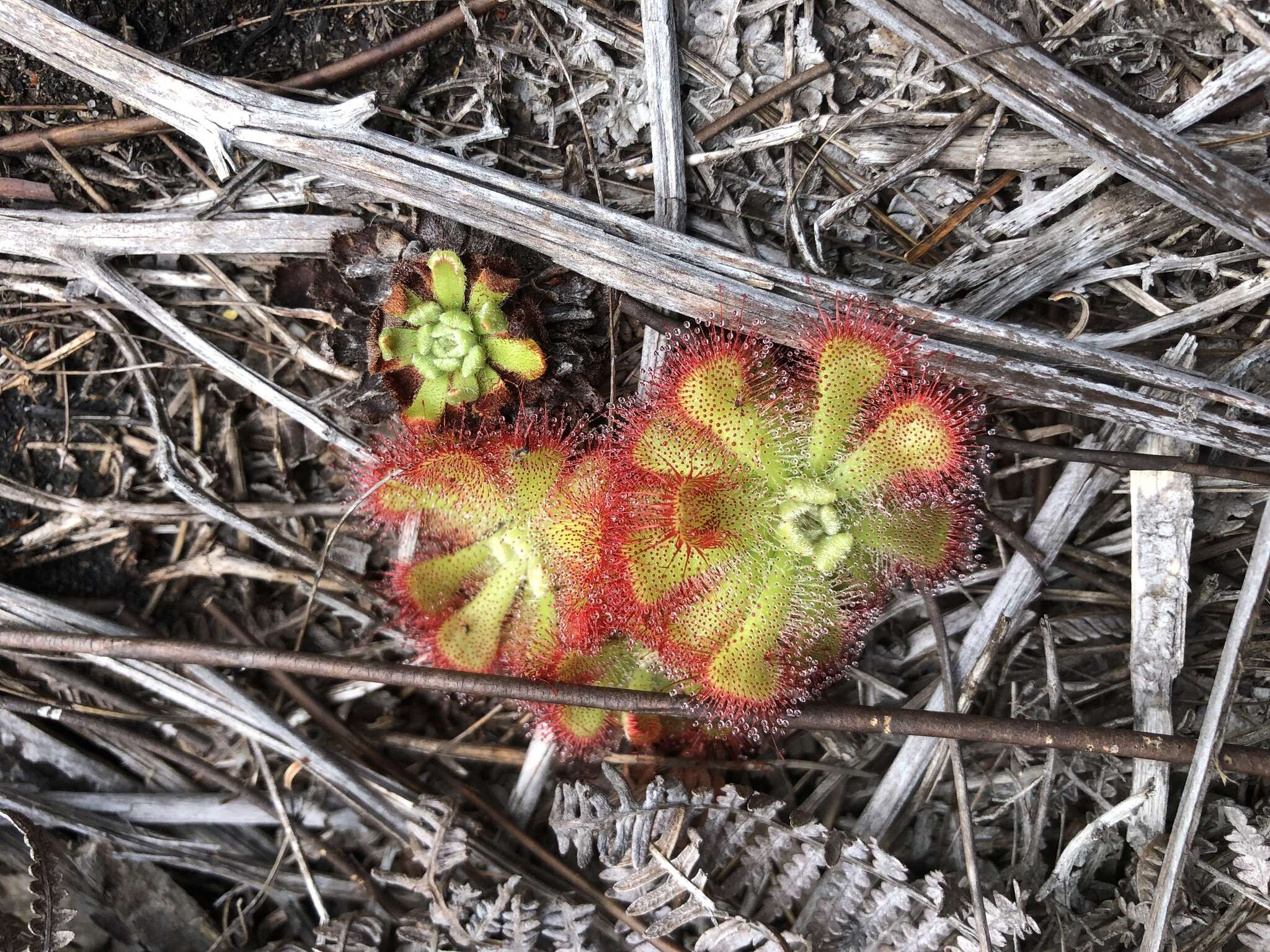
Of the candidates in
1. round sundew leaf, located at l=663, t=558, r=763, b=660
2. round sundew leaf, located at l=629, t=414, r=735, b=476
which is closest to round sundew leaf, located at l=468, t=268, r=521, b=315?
round sundew leaf, located at l=629, t=414, r=735, b=476

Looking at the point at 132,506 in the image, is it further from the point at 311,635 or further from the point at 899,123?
the point at 899,123

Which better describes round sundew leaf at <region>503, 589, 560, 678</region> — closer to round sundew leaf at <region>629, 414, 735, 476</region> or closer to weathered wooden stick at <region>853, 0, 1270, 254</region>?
round sundew leaf at <region>629, 414, 735, 476</region>

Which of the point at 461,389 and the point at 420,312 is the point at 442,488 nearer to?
the point at 461,389

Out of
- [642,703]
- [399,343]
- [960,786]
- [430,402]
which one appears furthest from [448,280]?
[960,786]

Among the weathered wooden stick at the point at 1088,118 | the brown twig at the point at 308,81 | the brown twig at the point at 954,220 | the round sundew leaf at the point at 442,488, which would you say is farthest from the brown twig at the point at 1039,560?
the brown twig at the point at 308,81

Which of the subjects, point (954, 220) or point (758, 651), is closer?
point (758, 651)

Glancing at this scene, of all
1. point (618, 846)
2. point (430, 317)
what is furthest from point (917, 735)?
point (430, 317)
